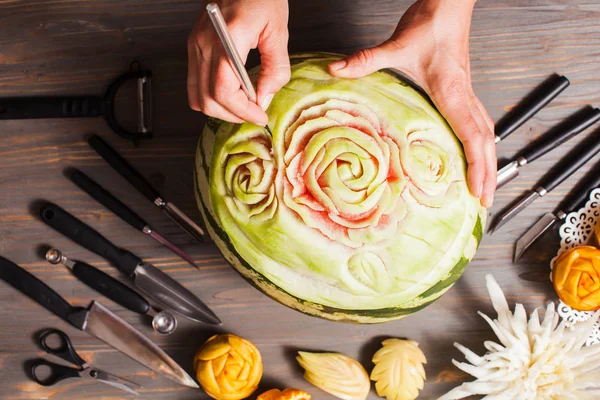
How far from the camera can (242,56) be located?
1.01 metres

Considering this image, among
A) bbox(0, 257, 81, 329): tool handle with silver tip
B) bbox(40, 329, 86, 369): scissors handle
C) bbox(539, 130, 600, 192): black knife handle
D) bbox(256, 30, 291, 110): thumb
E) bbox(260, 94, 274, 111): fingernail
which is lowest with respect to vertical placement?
bbox(40, 329, 86, 369): scissors handle

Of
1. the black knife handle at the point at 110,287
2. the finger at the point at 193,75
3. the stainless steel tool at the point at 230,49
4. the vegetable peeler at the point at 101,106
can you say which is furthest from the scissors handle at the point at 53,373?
the stainless steel tool at the point at 230,49

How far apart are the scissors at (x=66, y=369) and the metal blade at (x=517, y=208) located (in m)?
1.05

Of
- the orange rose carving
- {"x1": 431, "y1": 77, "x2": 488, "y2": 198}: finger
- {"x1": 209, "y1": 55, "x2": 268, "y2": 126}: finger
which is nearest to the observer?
{"x1": 209, "y1": 55, "x2": 268, "y2": 126}: finger

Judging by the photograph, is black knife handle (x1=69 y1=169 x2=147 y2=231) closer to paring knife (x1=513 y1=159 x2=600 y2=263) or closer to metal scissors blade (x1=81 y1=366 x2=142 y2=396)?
metal scissors blade (x1=81 y1=366 x2=142 y2=396)

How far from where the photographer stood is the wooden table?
54.8 inches

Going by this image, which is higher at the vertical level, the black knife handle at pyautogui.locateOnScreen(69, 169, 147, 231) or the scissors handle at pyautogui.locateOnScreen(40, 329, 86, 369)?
the black knife handle at pyautogui.locateOnScreen(69, 169, 147, 231)

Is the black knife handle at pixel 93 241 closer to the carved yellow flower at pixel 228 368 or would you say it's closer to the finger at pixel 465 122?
the carved yellow flower at pixel 228 368

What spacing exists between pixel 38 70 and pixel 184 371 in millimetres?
892

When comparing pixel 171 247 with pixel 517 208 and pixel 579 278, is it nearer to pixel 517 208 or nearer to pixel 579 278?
pixel 517 208

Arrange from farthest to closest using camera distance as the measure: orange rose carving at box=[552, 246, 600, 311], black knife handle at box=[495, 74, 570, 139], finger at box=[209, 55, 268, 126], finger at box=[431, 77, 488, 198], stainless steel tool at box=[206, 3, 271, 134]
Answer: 1. black knife handle at box=[495, 74, 570, 139]
2. orange rose carving at box=[552, 246, 600, 311]
3. finger at box=[431, 77, 488, 198]
4. finger at box=[209, 55, 268, 126]
5. stainless steel tool at box=[206, 3, 271, 134]

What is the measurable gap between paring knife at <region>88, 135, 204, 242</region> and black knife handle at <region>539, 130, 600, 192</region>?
90 centimetres

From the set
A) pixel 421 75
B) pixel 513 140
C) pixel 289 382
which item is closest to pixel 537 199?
pixel 513 140

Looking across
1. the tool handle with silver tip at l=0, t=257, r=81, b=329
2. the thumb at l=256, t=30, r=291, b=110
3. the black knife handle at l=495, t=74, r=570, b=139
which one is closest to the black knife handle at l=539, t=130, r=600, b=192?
the black knife handle at l=495, t=74, r=570, b=139
